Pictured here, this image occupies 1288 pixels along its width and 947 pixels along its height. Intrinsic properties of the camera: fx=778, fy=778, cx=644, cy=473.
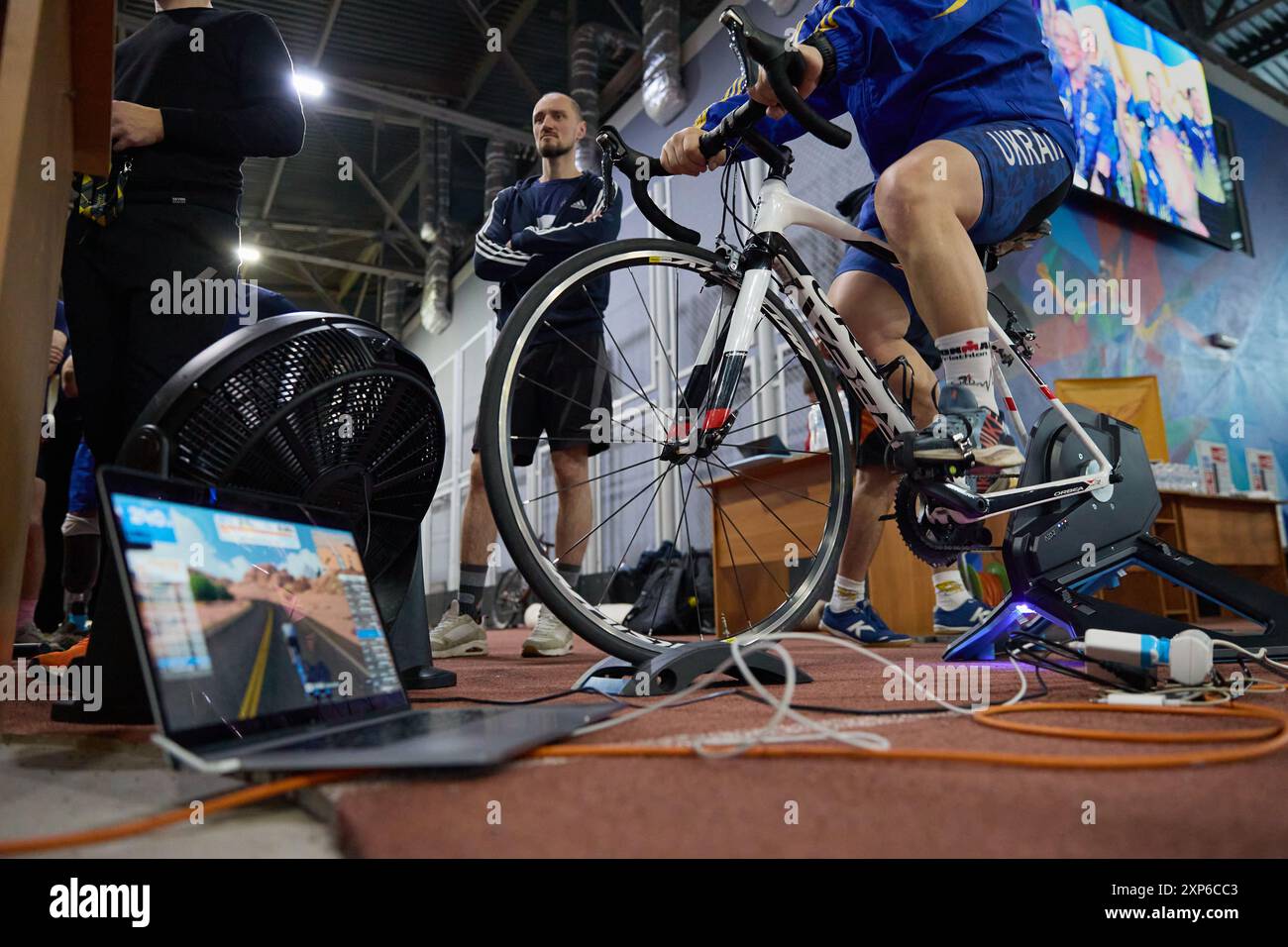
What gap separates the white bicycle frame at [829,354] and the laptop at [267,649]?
2.13ft

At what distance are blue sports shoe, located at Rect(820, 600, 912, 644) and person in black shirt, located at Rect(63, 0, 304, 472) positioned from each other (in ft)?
5.14

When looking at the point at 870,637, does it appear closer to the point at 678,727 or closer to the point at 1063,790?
the point at 678,727

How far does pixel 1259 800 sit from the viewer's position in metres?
0.48

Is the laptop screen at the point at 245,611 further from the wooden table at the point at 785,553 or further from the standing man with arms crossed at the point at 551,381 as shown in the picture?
the wooden table at the point at 785,553

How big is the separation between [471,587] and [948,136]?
164cm

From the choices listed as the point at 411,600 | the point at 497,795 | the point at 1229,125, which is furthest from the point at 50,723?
the point at 1229,125

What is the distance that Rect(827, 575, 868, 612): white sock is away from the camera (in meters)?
2.01

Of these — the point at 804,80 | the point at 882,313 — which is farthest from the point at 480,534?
the point at 804,80

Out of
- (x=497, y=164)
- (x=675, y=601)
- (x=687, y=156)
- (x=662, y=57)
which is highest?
(x=497, y=164)

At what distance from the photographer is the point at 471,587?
224 cm

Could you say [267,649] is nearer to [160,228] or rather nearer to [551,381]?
[160,228]

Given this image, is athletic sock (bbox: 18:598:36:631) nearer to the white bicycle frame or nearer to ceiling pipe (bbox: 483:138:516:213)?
the white bicycle frame

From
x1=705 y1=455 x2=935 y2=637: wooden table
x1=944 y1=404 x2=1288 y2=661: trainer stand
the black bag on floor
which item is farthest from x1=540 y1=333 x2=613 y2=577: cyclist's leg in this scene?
the black bag on floor

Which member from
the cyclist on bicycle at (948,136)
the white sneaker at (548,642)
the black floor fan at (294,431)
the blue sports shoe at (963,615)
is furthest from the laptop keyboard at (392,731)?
the blue sports shoe at (963,615)
